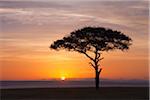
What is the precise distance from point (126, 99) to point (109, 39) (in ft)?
84.9

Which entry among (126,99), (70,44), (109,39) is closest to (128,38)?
(109,39)

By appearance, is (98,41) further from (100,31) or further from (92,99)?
(92,99)

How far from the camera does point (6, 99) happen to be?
4447 centimetres

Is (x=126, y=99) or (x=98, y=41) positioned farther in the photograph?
(x=98, y=41)

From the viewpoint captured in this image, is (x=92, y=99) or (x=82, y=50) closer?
(x=92, y=99)

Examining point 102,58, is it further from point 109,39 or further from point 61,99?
point 61,99

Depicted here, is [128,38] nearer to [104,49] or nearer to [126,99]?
[104,49]

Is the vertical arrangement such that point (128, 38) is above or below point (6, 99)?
above

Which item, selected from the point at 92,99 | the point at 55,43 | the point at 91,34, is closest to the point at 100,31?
the point at 91,34

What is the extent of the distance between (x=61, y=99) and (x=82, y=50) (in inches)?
997

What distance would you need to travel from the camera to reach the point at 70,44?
229 feet

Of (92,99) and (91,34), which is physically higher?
(91,34)

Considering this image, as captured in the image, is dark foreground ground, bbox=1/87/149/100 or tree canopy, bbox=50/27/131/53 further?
tree canopy, bbox=50/27/131/53

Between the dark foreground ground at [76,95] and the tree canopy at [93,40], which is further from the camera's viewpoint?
the tree canopy at [93,40]
